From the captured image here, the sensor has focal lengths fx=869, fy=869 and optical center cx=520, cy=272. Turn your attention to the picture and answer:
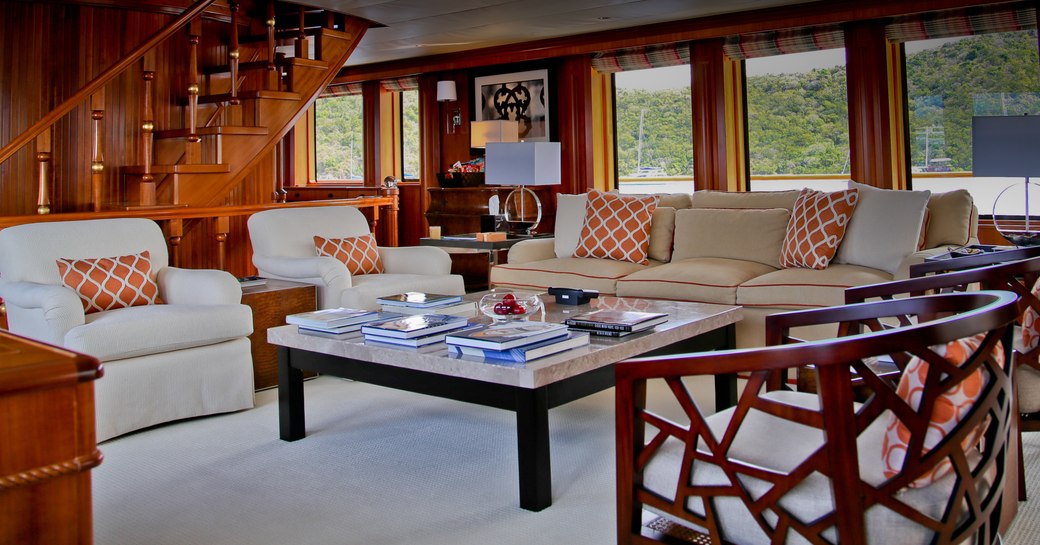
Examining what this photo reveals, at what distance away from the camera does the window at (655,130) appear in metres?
7.95

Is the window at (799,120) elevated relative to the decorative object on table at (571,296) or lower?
elevated

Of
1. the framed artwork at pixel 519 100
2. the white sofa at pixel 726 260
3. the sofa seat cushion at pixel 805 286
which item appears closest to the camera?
the sofa seat cushion at pixel 805 286

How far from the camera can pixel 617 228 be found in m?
5.26

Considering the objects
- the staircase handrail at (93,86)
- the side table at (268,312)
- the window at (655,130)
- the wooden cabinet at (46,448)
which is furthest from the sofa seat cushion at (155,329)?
the window at (655,130)

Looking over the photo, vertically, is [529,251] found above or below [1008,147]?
below

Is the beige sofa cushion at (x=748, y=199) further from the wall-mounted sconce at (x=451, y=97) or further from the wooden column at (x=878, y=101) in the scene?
the wall-mounted sconce at (x=451, y=97)

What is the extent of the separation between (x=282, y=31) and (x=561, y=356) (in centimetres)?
485

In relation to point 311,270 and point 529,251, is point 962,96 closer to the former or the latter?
point 529,251

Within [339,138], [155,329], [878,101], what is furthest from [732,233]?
[339,138]

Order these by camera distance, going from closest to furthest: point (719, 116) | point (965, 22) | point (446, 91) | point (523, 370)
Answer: point (523, 370), point (965, 22), point (719, 116), point (446, 91)

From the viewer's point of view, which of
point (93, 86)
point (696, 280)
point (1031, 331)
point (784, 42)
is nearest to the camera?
point (1031, 331)

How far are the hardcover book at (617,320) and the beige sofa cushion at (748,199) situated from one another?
2065 mm

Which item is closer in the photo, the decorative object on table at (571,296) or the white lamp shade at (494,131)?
the decorative object on table at (571,296)

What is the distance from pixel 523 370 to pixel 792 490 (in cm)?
113
